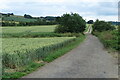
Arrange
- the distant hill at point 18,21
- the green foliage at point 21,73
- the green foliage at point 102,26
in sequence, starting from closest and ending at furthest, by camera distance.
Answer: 1. the green foliage at point 21,73
2. the distant hill at point 18,21
3. the green foliage at point 102,26

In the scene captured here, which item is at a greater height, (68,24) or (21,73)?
(68,24)

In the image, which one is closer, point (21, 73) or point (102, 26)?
point (21, 73)

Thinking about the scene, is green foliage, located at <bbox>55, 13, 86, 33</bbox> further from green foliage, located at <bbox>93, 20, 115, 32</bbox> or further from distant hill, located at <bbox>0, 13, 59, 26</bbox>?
green foliage, located at <bbox>93, 20, 115, 32</bbox>

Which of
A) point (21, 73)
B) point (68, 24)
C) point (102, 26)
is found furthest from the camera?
point (102, 26)

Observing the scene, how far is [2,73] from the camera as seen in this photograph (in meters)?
11.5

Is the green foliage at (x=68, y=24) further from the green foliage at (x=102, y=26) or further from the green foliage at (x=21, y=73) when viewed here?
the green foliage at (x=21, y=73)

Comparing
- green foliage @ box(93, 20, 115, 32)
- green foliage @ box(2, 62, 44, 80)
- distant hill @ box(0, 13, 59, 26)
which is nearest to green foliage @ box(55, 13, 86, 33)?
distant hill @ box(0, 13, 59, 26)

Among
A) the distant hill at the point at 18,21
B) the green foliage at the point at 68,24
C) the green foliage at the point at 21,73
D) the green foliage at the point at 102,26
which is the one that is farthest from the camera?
the green foliage at the point at 102,26

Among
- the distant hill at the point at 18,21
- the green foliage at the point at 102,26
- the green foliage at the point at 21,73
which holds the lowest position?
the green foliage at the point at 21,73

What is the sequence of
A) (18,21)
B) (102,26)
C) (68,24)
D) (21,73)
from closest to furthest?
1. (21,73)
2. (68,24)
3. (18,21)
4. (102,26)

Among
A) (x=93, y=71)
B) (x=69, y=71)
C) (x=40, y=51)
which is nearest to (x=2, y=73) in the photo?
(x=69, y=71)

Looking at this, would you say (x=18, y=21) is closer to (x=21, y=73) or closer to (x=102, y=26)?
(x=102, y=26)

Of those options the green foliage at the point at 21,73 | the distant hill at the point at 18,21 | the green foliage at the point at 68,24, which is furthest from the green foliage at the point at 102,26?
the green foliage at the point at 21,73

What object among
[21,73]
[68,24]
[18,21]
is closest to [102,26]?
[68,24]
